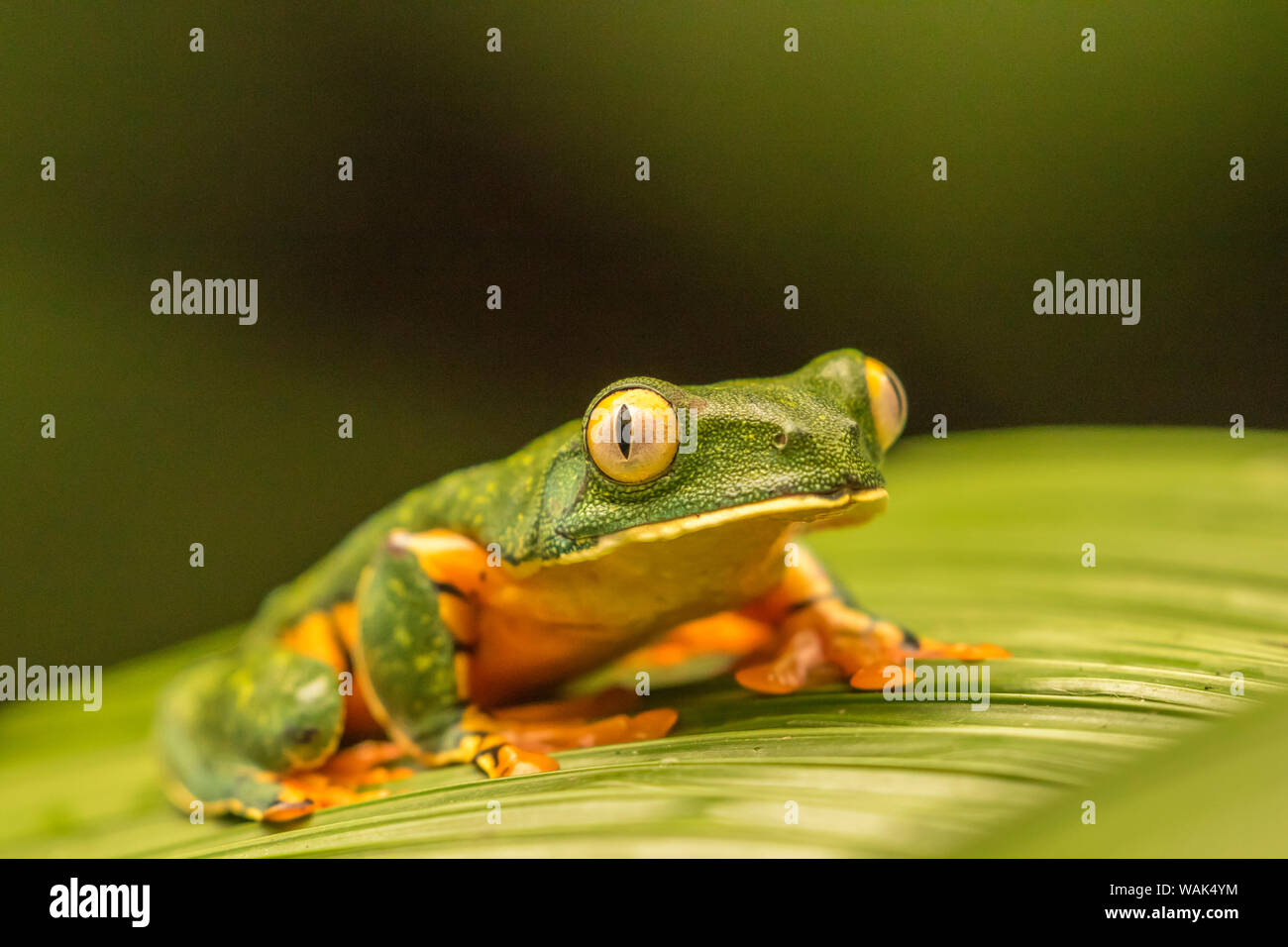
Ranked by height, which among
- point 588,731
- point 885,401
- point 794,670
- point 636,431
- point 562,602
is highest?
point 885,401

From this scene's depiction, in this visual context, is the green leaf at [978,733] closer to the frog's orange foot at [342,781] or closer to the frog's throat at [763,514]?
the frog's orange foot at [342,781]

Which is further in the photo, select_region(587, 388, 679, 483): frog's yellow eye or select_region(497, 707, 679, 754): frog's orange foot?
select_region(497, 707, 679, 754): frog's orange foot

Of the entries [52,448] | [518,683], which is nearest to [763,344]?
[518,683]

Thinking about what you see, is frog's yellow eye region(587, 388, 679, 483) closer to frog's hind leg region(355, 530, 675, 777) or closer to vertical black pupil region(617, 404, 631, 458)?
vertical black pupil region(617, 404, 631, 458)

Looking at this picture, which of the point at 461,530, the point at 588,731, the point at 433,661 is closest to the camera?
the point at 588,731

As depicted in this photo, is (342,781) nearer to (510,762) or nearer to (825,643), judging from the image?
(510,762)

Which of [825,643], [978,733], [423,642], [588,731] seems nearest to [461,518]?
[423,642]

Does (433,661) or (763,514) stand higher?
(763,514)

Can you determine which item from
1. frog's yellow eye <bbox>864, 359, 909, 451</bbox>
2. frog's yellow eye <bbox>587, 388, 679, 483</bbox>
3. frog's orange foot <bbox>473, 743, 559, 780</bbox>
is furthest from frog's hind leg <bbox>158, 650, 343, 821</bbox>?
frog's yellow eye <bbox>864, 359, 909, 451</bbox>
